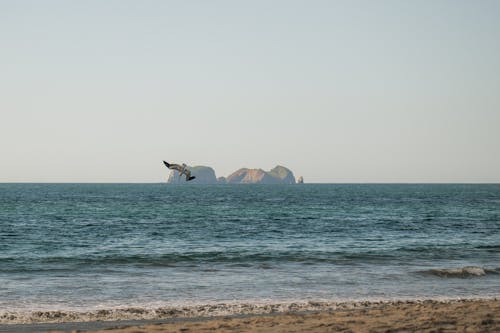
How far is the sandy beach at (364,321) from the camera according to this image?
1386cm

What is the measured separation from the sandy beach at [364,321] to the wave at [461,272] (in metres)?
8.13

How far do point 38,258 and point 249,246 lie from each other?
1294 cm

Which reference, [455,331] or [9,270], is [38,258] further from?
[455,331]

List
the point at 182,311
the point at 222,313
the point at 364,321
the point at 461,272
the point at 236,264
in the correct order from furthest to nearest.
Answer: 1. the point at 236,264
2. the point at 461,272
3. the point at 182,311
4. the point at 222,313
5. the point at 364,321

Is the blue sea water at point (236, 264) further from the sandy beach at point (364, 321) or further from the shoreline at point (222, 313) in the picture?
the sandy beach at point (364, 321)

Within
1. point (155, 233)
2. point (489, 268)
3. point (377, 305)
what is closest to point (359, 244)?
point (489, 268)

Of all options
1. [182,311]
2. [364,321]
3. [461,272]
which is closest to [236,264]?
[461,272]

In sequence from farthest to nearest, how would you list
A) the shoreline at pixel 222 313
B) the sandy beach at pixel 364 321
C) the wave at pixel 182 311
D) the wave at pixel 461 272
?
1. the wave at pixel 461 272
2. the wave at pixel 182 311
3. the shoreline at pixel 222 313
4. the sandy beach at pixel 364 321

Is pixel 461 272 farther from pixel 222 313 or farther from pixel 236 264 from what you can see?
pixel 222 313

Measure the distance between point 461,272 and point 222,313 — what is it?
43.2 ft

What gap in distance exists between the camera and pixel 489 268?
88.7 feet

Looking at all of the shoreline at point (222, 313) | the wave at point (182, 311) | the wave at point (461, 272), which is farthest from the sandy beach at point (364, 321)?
the wave at point (461, 272)

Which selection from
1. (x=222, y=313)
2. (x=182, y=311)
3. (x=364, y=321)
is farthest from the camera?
(x=182, y=311)

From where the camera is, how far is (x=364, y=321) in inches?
582
